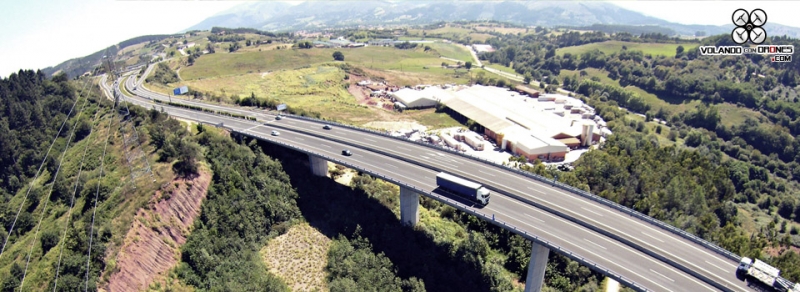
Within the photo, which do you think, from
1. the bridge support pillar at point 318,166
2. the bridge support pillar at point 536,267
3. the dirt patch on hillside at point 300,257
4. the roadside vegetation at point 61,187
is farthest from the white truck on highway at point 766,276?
the roadside vegetation at point 61,187

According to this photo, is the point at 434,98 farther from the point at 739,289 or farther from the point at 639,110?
the point at 739,289

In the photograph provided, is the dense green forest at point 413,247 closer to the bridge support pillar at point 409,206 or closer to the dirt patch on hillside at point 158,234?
the bridge support pillar at point 409,206

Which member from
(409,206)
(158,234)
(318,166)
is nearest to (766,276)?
(409,206)

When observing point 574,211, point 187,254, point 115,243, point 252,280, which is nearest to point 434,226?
point 574,211

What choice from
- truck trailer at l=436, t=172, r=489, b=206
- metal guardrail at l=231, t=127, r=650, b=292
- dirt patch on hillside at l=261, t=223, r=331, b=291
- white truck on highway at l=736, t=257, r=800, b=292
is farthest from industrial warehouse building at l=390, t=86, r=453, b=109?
white truck on highway at l=736, t=257, r=800, b=292

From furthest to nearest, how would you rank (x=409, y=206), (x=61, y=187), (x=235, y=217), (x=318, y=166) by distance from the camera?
(x=318, y=166) → (x=409, y=206) → (x=61, y=187) → (x=235, y=217)

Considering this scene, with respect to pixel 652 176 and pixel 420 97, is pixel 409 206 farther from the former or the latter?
pixel 420 97
